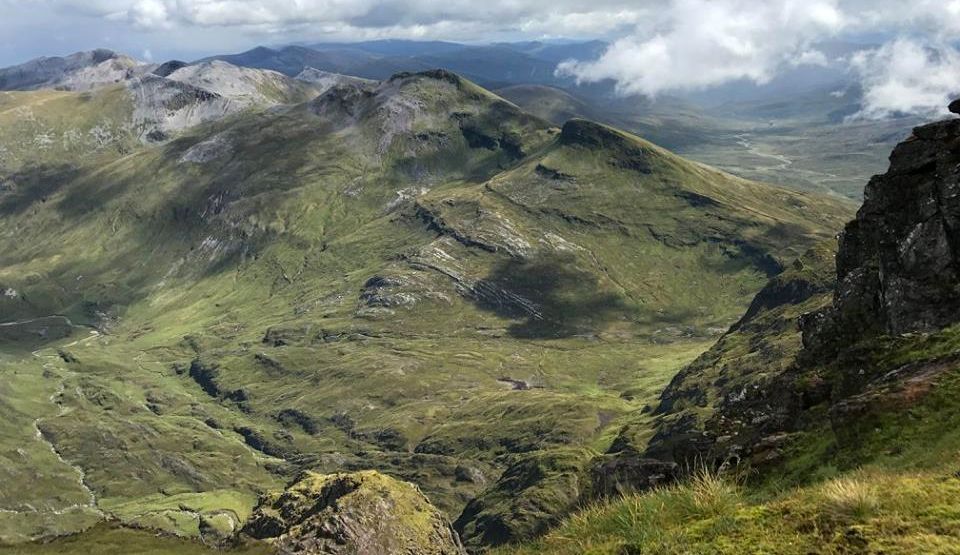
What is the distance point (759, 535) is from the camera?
12.4 meters

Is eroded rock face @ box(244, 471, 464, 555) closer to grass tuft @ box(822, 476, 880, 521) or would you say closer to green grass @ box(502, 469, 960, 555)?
green grass @ box(502, 469, 960, 555)

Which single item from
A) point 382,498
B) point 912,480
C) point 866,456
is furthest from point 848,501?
point 382,498

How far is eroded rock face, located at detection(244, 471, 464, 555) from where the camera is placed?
9212cm

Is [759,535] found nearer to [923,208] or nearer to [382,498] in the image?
[923,208]

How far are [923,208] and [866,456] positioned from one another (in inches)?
1427

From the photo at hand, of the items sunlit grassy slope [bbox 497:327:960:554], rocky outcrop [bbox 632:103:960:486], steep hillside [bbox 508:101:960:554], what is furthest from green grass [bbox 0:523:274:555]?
sunlit grassy slope [bbox 497:327:960:554]

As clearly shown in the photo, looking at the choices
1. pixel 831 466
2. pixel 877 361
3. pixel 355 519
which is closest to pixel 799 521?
pixel 831 466

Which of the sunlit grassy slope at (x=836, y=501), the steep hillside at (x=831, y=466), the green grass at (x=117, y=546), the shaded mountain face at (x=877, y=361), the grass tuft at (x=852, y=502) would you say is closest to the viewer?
the sunlit grassy slope at (x=836, y=501)

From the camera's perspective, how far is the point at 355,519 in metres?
104

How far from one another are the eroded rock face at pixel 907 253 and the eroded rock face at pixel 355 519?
58235 mm

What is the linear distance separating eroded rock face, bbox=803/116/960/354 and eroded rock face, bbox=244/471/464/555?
58235 millimetres

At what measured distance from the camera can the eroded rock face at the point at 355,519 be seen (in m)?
92.1

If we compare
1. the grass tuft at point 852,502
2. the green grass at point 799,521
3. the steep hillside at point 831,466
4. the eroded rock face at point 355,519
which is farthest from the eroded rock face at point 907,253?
the eroded rock face at point 355,519

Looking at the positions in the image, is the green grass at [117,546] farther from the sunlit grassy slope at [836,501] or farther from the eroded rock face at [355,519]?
the sunlit grassy slope at [836,501]
